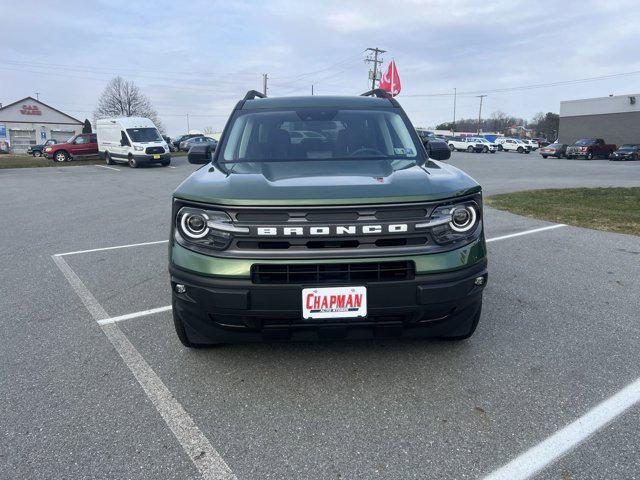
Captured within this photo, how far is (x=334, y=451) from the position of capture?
2.21 meters

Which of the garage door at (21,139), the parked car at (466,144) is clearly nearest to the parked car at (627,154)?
the parked car at (466,144)

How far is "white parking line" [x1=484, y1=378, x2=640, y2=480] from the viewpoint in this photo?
2076 millimetres

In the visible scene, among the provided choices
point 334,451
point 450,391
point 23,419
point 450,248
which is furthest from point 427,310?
point 23,419

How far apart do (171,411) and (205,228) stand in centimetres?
101

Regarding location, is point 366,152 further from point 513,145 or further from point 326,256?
point 513,145

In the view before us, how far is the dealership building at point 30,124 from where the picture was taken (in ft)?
194

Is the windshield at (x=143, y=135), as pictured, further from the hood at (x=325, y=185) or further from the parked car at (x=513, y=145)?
the parked car at (x=513, y=145)

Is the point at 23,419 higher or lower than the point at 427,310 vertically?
lower

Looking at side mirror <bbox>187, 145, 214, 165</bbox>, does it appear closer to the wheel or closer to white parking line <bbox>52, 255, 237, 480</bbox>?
white parking line <bbox>52, 255, 237, 480</bbox>

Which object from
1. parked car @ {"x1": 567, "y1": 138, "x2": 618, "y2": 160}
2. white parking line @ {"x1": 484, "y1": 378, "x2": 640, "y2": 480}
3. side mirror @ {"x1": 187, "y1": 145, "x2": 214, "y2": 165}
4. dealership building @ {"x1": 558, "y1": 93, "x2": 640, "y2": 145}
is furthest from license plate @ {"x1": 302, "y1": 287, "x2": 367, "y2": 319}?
dealership building @ {"x1": 558, "y1": 93, "x2": 640, "y2": 145}

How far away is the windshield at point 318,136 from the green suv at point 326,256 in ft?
2.97

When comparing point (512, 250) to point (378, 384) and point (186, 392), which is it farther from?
point (186, 392)

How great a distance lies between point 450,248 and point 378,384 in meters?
0.92

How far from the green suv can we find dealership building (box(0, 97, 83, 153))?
66.5 metres
